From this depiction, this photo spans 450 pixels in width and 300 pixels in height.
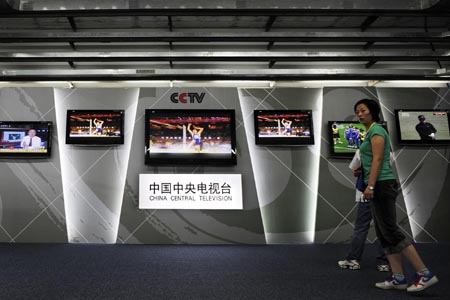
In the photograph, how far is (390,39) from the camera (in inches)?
146

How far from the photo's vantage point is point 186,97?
4348 millimetres

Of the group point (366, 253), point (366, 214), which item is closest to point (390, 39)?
point (366, 214)

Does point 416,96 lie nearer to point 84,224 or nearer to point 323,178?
point 323,178

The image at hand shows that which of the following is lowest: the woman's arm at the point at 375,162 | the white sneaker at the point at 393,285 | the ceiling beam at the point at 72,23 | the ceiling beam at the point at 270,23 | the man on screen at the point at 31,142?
the white sneaker at the point at 393,285

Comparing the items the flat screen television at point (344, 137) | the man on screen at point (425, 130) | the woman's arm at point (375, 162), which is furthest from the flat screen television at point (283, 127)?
the woman's arm at point (375, 162)

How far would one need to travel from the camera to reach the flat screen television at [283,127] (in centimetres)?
421

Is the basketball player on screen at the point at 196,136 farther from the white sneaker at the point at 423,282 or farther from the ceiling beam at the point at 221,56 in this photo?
the white sneaker at the point at 423,282

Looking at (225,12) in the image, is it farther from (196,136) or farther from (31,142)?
(31,142)

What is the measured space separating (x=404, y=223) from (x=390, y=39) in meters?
2.55

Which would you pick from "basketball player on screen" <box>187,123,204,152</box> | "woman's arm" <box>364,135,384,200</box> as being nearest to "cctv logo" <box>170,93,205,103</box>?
"basketball player on screen" <box>187,123,204,152</box>

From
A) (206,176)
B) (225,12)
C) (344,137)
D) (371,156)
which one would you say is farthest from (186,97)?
(371,156)

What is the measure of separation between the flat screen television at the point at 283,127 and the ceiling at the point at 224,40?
61 centimetres

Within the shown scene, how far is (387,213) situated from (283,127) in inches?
94.4

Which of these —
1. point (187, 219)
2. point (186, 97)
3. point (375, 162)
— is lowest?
point (187, 219)
